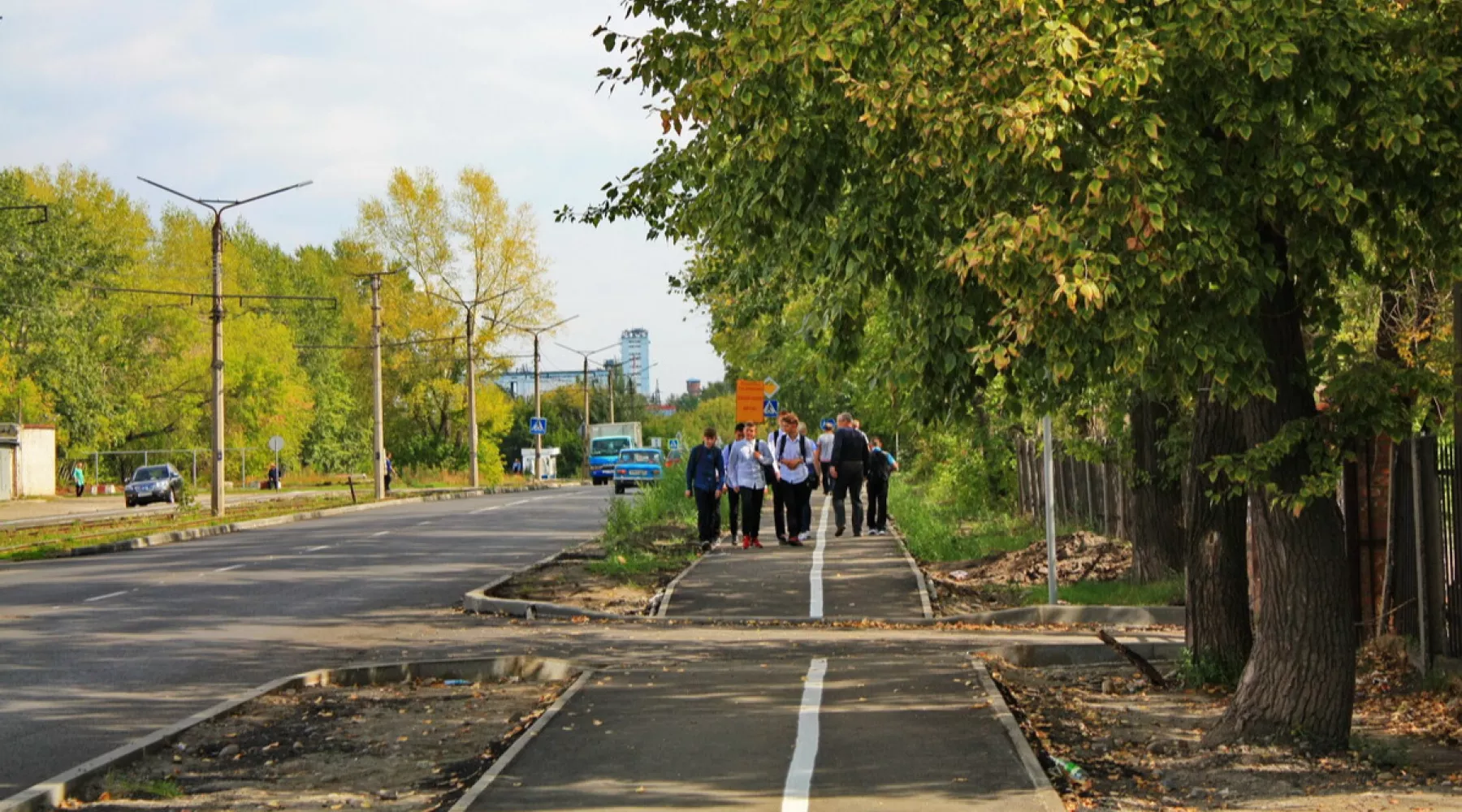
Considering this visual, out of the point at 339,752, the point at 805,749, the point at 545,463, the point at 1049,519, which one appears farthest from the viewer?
the point at 545,463

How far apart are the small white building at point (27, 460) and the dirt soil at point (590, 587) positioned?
45.5 metres

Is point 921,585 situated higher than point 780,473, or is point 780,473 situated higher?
point 780,473

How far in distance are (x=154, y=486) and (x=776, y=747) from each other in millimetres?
51643

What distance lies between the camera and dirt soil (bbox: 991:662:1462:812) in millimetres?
7895

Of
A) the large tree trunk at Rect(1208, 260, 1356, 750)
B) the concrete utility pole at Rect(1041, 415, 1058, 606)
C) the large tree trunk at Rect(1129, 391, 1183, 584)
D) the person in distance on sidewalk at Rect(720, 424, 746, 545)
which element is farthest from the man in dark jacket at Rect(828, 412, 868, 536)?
the large tree trunk at Rect(1208, 260, 1356, 750)

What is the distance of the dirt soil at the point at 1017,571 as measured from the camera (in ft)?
58.4

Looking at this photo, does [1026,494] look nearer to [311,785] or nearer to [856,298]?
[856,298]

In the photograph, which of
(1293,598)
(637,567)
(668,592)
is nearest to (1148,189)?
(1293,598)

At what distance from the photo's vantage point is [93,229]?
218 ft

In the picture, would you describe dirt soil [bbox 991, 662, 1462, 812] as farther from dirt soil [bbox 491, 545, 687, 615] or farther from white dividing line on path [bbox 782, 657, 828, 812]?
dirt soil [bbox 491, 545, 687, 615]

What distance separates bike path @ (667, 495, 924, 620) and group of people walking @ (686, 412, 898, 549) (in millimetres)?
512

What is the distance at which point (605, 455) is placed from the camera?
70.8 m

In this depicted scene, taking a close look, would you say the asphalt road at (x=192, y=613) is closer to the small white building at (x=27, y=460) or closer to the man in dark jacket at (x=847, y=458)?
the man in dark jacket at (x=847, y=458)

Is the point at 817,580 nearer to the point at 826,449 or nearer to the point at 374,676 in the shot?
the point at 374,676
